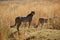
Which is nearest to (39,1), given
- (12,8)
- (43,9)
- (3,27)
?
(43,9)

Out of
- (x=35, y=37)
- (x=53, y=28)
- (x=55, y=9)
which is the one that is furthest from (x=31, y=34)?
(x=55, y=9)

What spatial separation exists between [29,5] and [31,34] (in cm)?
38

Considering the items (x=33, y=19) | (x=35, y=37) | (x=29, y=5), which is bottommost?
(x=35, y=37)

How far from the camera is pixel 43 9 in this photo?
8.79 feet

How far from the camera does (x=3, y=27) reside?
2.62 m

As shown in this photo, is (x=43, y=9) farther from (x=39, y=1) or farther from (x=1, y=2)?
(x=1, y=2)

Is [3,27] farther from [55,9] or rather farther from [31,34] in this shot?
[55,9]

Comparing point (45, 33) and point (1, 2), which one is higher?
point (1, 2)

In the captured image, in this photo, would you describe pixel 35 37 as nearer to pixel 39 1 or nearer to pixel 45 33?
pixel 45 33

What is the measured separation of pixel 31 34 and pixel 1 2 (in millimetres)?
570

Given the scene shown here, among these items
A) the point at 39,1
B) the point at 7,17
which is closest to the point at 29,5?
the point at 39,1

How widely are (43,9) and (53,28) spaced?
28cm

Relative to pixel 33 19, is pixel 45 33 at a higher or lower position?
A: lower

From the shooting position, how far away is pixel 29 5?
2.67 m
